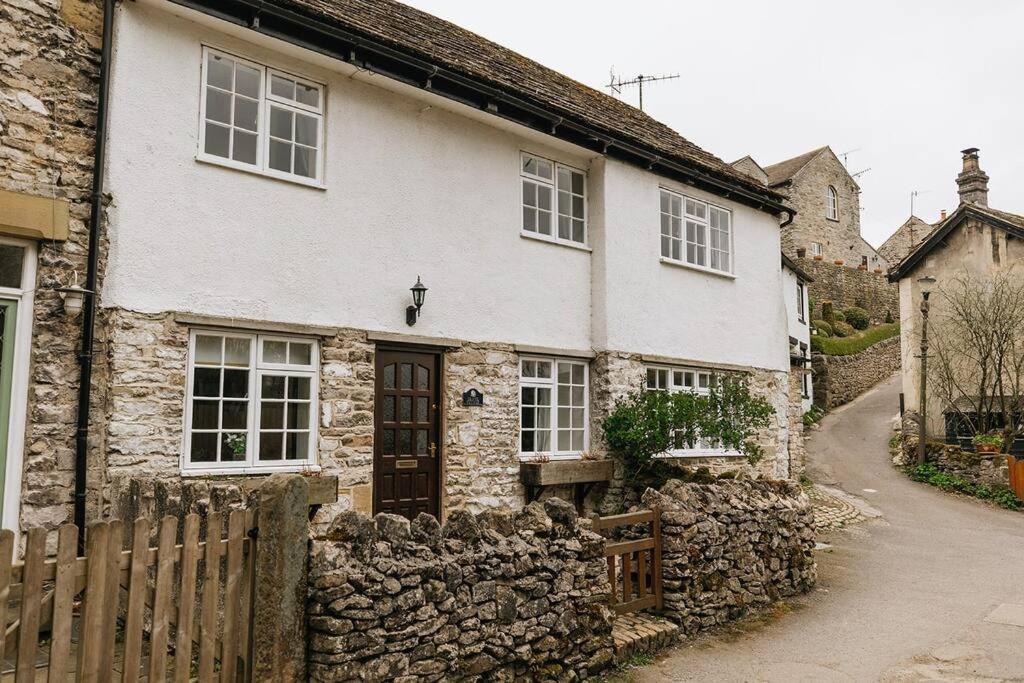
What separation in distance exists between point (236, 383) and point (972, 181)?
26.3m

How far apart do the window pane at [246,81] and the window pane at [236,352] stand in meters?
2.73

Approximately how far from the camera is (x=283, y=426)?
8.34 meters

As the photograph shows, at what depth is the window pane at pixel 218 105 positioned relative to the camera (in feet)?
26.6

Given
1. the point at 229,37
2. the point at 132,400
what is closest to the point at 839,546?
the point at 132,400

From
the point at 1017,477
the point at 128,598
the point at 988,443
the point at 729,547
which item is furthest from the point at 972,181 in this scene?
the point at 128,598

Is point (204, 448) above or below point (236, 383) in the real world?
below

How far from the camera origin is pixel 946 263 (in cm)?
2228

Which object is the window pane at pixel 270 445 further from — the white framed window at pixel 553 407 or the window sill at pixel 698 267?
the window sill at pixel 698 267

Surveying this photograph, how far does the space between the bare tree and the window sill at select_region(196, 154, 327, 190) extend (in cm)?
1772

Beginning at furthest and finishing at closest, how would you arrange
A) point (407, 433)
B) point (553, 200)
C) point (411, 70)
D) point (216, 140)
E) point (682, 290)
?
point (682, 290)
point (553, 200)
point (407, 433)
point (411, 70)
point (216, 140)

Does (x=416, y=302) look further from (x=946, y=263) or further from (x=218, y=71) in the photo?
(x=946, y=263)

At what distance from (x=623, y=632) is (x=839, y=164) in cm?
3919

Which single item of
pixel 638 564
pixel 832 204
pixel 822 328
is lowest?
pixel 638 564

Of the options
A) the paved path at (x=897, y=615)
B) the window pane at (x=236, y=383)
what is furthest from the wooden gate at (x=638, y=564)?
the window pane at (x=236, y=383)
